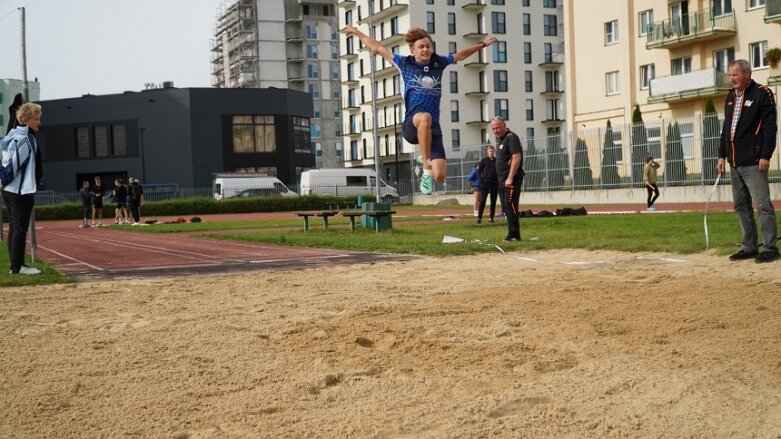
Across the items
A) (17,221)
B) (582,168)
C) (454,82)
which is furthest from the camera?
Result: (454,82)

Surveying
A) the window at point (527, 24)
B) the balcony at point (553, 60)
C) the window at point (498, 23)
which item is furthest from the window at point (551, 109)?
the window at point (498, 23)

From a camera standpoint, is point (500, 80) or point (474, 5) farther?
point (500, 80)

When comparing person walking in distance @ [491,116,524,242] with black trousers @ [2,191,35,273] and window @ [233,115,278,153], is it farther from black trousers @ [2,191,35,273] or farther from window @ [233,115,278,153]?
window @ [233,115,278,153]

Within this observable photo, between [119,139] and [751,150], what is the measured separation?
72.9 metres

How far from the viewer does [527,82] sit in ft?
286

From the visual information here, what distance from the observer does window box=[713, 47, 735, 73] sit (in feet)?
149

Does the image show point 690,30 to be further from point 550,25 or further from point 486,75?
point 550,25

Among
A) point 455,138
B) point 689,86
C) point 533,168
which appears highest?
point 455,138

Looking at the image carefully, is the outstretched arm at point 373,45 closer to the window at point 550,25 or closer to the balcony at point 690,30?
the balcony at point 690,30

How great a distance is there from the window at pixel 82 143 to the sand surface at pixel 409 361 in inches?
2861

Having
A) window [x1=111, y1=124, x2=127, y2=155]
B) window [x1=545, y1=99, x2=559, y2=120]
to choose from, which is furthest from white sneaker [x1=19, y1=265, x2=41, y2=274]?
window [x1=545, y1=99, x2=559, y2=120]

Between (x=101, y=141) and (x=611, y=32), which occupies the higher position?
(x=611, y=32)

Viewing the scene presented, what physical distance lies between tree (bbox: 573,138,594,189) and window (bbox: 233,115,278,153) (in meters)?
42.8

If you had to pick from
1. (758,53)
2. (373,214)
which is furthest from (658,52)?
(373,214)
